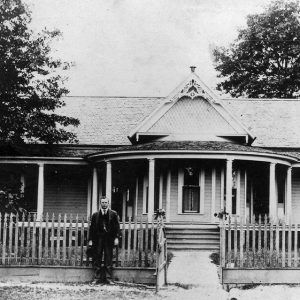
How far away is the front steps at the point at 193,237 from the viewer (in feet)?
63.9

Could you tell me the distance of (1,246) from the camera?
15.9 meters

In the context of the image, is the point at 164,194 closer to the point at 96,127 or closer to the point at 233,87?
the point at 96,127

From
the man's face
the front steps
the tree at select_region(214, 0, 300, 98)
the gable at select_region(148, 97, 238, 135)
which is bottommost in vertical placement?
the front steps

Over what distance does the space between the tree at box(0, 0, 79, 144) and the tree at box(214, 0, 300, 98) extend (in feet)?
93.5

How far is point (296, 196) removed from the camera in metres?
26.7

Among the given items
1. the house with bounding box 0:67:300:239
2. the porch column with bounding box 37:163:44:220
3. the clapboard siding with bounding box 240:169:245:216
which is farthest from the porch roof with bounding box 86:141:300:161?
the porch column with bounding box 37:163:44:220

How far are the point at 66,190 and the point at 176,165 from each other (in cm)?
604

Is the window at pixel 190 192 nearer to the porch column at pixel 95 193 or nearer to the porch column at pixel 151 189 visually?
the porch column at pixel 151 189

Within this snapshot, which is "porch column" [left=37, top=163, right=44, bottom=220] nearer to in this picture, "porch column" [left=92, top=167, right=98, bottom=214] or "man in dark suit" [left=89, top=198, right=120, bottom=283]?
"porch column" [left=92, top=167, right=98, bottom=214]

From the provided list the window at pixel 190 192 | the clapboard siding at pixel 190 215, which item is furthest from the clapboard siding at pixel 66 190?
the window at pixel 190 192

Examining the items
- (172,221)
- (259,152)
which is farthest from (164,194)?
(259,152)

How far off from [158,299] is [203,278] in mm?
2451

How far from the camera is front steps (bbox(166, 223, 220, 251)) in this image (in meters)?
19.5

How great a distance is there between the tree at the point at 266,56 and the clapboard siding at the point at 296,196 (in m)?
22.6
